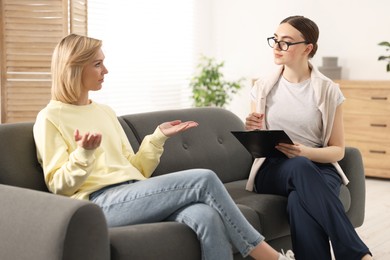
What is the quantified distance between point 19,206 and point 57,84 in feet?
2.08

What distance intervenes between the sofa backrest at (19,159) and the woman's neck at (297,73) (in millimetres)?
1325

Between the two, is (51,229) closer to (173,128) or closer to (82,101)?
(82,101)

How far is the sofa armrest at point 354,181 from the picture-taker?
351cm

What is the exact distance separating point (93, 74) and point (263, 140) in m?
0.82

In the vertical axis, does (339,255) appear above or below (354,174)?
below

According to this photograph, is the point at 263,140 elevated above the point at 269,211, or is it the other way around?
the point at 263,140

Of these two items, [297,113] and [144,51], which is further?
[144,51]

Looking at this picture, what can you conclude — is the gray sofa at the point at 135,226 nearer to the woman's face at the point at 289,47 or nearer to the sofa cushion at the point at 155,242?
the sofa cushion at the point at 155,242

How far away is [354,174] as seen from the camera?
11.6 feet

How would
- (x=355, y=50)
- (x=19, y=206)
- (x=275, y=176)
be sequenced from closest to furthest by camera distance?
(x=19, y=206), (x=275, y=176), (x=355, y=50)

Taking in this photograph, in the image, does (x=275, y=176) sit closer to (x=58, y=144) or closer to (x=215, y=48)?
(x=58, y=144)

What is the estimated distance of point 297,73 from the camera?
11.3ft

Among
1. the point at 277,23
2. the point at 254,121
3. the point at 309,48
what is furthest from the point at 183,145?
the point at 277,23

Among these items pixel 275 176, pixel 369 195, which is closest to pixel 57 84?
pixel 275 176
